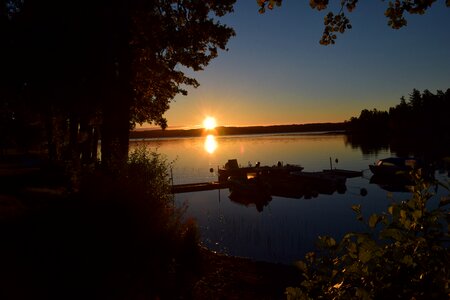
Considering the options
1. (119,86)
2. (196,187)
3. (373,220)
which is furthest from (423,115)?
(373,220)

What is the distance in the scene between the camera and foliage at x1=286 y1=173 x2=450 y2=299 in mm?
2326

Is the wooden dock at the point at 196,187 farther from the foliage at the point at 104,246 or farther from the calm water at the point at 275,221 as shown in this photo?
the foliage at the point at 104,246

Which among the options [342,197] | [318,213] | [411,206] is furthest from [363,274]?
A: [342,197]

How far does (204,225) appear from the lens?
107ft

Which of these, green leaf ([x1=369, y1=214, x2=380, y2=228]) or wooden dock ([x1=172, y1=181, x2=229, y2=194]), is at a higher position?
green leaf ([x1=369, y1=214, x2=380, y2=228])

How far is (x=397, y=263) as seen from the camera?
7.97ft

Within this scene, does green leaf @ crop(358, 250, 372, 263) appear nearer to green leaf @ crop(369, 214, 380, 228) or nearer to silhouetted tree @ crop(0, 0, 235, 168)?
green leaf @ crop(369, 214, 380, 228)

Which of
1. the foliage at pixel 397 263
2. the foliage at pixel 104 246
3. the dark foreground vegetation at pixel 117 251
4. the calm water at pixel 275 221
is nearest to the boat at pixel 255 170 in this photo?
the calm water at pixel 275 221

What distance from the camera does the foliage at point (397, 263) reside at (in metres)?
2.33

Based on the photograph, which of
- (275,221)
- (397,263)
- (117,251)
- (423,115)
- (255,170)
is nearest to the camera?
(397,263)

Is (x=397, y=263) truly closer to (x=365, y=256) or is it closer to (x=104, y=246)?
(x=365, y=256)

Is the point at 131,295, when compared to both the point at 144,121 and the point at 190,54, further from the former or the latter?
the point at 144,121

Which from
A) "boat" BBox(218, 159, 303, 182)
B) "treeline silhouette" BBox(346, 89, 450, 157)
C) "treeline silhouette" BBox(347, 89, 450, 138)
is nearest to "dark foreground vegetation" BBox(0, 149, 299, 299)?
"boat" BBox(218, 159, 303, 182)

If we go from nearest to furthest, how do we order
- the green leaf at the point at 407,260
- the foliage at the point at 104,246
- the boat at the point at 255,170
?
the green leaf at the point at 407,260 < the foliage at the point at 104,246 < the boat at the point at 255,170
